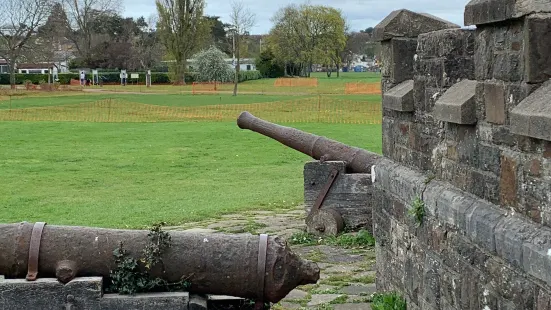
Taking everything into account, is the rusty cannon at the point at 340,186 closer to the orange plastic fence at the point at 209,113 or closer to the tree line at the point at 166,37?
the orange plastic fence at the point at 209,113

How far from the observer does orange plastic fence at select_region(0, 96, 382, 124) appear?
32969 millimetres

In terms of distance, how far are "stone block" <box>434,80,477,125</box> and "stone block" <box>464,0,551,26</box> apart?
16.4 inches

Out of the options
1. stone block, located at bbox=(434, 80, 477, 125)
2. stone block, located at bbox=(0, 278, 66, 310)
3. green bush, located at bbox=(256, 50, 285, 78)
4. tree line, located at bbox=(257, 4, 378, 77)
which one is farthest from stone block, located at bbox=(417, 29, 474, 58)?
green bush, located at bbox=(256, 50, 285, 78)

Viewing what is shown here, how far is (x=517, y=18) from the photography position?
12.7ft

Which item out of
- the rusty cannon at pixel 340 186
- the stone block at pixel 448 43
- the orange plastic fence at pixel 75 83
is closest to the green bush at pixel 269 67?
the orange plastic fence at pixel 75 83

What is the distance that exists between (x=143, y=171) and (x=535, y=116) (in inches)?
613

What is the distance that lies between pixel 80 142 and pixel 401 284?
63.8 feet

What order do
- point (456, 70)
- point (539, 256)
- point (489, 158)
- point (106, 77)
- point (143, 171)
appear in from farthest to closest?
point (106, 77) < point (143, 171) < point (456, 70) < point (489, 158) < point (539, 256)

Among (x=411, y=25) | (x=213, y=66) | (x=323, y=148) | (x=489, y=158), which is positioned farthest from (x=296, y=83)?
(x=489, y=158)

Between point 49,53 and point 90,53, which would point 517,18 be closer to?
point 49,53

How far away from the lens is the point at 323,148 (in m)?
10.9

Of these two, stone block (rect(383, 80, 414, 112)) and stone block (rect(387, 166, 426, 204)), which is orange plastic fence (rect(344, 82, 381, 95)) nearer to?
stone block (rect(383, 80, 414, 112))

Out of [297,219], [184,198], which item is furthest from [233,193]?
[297,219]

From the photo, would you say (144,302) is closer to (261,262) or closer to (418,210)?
(261,262)
